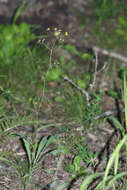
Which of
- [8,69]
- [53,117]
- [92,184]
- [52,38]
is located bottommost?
[92,184]

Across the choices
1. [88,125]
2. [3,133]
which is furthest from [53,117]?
[3,133]

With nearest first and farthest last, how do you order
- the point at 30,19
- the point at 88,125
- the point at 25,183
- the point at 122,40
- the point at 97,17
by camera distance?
the point at 25,183 < the point at 88,125 < the point at 30,19 < the point at 122,40 < the point at 97,17

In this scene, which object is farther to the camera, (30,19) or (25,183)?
(30,19)

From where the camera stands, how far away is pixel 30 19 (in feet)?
12.0

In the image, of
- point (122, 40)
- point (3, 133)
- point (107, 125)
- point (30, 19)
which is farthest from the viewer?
point (122, 40)

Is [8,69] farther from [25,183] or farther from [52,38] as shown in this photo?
[25,183]

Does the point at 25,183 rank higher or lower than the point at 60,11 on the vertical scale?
lower

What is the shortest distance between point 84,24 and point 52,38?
2555mm

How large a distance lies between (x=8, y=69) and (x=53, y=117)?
0.65 m

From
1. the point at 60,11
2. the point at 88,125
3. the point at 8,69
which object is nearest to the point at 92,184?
the point at 88,125

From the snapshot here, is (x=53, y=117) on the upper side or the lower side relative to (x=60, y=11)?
lower

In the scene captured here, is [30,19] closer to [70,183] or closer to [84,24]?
[84,24]

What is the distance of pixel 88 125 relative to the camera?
87.4 inches

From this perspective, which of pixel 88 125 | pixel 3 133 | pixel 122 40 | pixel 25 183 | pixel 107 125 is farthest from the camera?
pixel 122 40
